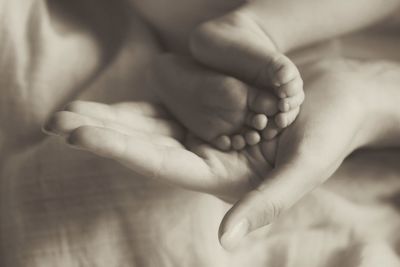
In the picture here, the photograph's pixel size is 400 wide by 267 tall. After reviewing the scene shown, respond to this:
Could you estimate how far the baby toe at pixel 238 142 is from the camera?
0.64 m

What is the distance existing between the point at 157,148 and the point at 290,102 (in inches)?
4.8

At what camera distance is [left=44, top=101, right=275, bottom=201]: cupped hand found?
538mm

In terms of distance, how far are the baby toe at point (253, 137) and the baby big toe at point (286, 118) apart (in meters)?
0.02

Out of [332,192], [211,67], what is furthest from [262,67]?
[332,192]

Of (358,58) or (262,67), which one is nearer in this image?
(262,67)

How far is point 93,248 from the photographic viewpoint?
0.68m

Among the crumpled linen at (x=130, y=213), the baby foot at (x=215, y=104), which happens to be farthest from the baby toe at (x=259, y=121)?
the crumpled linen at (x=130, y=213)

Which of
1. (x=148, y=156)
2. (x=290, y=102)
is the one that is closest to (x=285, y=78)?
(x=290, y=102)

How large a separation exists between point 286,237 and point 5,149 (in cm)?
31

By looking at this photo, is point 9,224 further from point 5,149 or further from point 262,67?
point 262,67

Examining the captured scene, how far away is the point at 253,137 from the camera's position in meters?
0.63

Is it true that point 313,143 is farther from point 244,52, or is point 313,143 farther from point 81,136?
point 81,136

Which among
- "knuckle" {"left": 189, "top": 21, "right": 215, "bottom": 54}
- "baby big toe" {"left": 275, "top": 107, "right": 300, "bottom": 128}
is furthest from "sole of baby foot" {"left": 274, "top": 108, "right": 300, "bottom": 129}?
"knuckle" {"left": 189, "top": 21, "right": 215, "bottom": 54}

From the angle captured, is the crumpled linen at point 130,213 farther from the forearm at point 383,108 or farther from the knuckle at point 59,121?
the knuckle at point 59,121
